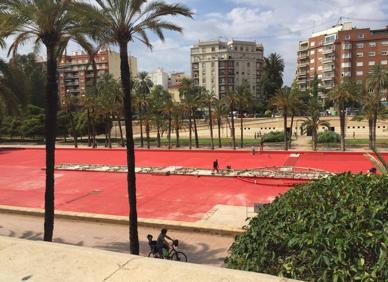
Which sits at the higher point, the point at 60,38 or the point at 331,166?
the point at 60,38

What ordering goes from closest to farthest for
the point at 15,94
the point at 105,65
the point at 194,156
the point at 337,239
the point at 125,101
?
the point at 337,239, the point at 125,101, the point at 15,94, the point at 194,156, the point at 105,65

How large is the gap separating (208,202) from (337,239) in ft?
61.0

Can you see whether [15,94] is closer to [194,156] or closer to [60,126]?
[194,156]

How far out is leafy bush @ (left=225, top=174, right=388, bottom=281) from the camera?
3.89 m

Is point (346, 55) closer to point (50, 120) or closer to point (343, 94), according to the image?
point (343, 94)

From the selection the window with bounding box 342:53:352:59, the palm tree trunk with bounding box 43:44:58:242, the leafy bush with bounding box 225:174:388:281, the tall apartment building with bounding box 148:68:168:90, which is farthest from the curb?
the tall apartment building with bounding box 148:68:168:90

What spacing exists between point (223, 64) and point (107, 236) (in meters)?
125

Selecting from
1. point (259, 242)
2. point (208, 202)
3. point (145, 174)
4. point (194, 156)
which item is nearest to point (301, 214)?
point (259, 242)

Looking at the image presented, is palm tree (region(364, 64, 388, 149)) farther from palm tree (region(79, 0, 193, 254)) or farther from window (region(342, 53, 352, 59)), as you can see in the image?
→ window (region(342, 53, 352, 59))

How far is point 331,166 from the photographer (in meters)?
32.9

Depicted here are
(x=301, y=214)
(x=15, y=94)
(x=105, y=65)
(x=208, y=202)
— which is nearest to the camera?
(x=301, y=214)

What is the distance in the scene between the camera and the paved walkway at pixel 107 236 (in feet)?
49.1

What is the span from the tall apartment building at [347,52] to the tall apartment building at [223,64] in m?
28.5

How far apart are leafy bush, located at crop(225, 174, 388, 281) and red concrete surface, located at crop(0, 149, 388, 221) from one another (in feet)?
41.7
